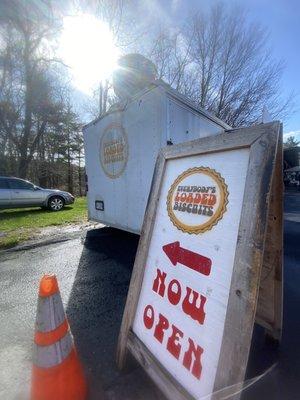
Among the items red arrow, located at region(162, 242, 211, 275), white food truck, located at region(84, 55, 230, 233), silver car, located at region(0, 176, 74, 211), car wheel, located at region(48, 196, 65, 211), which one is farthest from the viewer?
car wheel, located at region(48, 196, 65, 211)

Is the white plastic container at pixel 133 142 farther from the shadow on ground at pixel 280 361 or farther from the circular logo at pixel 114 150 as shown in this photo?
the shadow on ground at pixel 280 361

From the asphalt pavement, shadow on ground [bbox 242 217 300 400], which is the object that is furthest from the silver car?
shadow on ground [bbox 242 217 300 400]

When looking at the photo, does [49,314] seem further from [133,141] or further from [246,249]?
[133,141]

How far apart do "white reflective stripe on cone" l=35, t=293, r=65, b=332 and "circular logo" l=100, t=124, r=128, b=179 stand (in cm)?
336

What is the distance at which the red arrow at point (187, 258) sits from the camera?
1612mm

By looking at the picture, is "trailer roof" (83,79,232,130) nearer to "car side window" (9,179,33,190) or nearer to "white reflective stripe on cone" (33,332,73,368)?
"white reflective stripe on cone" (33,332,73,368)

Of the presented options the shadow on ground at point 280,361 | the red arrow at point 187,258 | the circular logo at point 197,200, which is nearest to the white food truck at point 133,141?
the circular logo at point 197,200

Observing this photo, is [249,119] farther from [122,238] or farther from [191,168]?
[191,168]

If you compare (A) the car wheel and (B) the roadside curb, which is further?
(A) the car wheel

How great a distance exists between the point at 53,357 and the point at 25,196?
10804 millimetres

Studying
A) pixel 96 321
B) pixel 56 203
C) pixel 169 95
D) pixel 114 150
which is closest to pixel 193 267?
pixel 96 321

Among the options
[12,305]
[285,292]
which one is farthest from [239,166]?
[12,305]

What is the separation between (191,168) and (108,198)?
12.6 feet

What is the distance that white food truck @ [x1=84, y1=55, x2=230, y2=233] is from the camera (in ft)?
13.3
